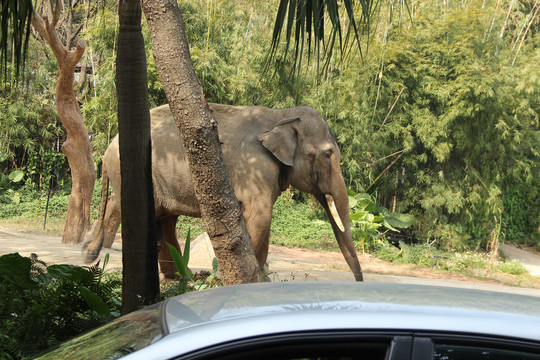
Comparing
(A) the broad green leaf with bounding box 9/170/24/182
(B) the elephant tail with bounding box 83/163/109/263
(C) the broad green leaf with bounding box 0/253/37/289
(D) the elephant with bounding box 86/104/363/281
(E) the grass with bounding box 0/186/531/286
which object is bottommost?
(E) the grass with bounding box 0/186/531/286

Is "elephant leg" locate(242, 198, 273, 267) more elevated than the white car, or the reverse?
the white car

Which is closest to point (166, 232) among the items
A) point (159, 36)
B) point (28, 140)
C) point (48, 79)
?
point (159, 36)

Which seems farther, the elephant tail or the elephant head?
the elephant tail

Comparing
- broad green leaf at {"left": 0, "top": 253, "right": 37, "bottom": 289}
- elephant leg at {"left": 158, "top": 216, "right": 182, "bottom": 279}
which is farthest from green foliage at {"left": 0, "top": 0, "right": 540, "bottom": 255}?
broad green leaf at {"left": 0, "top": 253, "right": 37, "bottom": 289}

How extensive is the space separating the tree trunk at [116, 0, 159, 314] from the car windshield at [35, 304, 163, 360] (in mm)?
2071

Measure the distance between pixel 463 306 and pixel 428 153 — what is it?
550 inches

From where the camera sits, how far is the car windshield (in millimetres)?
1796

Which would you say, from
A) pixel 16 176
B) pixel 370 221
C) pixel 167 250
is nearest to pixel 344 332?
pixel 167 250

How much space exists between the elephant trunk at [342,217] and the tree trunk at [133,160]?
3.46 meters

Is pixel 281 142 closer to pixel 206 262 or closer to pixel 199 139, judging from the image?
pixel 199 139

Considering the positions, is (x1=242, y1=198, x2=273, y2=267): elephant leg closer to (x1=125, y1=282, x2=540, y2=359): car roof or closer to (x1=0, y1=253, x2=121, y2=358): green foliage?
(x1=0, y1=253, x2=121, y2=358): green foliage

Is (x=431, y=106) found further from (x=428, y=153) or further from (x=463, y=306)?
(x=463, y=306)

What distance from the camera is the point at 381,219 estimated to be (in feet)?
46.4

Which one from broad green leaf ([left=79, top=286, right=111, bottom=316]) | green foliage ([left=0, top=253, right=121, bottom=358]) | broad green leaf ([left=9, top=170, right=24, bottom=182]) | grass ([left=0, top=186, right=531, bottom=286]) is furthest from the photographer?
broad green leaf ([left=9, top=170, right=24, bottom=182])
